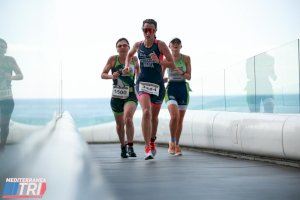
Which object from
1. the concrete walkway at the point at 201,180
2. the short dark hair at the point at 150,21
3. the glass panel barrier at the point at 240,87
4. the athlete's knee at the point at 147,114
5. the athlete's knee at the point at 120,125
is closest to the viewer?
the concrete walkway at the point at 201,180

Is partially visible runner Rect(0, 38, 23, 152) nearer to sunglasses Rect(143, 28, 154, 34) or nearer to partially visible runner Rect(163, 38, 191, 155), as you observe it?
sunglasses Rect(143, 28, 154, 34)

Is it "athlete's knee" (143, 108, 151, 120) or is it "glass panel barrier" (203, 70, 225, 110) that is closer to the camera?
"athlete's knee" (143, 108, 151, 120)

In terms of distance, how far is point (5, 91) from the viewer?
1493 mm

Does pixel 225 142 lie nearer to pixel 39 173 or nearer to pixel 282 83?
pixel 282 83

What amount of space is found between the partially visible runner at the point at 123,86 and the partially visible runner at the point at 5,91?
785cm

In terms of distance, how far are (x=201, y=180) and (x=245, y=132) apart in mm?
3295

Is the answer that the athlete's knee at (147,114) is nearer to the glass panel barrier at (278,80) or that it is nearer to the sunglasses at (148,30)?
the sunglasses at (148,30)

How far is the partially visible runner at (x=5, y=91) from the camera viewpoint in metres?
1.45

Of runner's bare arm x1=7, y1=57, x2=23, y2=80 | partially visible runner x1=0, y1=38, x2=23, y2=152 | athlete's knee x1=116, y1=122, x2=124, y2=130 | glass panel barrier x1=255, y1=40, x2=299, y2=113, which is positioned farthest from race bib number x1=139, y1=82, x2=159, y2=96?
partially visible runner x1=0, y1=38, x2=23, y2=152

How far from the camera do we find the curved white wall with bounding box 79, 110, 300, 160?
25.1 feet

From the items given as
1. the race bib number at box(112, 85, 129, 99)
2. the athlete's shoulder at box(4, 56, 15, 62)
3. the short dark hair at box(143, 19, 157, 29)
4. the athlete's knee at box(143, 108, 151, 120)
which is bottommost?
the athlete's knee at box(143, 108, 151, 120)

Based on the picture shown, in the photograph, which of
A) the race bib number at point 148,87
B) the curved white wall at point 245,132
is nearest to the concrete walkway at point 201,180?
the curved white wall at point 245,132

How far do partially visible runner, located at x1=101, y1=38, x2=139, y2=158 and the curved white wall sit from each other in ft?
5.00

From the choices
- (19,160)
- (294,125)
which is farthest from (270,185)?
(19,160)
